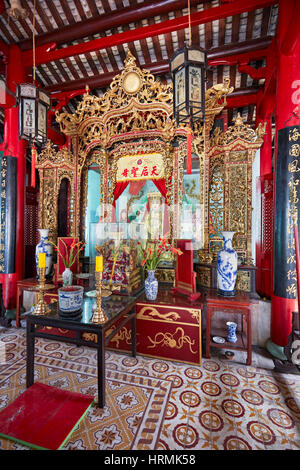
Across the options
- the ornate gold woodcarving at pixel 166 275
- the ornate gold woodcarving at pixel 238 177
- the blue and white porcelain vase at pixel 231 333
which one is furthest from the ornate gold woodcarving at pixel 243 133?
the blue and white porcelain vase at pixel 231 333

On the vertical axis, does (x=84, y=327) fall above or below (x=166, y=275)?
below

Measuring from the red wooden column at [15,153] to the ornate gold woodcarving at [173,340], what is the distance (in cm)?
283

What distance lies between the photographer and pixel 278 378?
2402 millimetres

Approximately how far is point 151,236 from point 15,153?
289 centimetres

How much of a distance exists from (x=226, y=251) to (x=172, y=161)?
5.81ft

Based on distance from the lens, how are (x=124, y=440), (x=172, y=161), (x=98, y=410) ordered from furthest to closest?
(x=172, y=161) < (x=98, y=410) < (x=124, y=440)

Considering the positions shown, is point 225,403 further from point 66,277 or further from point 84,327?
point 66,277

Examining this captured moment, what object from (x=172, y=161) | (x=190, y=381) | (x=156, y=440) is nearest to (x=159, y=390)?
(x=190, y=381)

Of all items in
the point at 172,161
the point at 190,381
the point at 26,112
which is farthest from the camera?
the point at 172,161

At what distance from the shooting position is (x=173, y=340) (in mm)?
2664

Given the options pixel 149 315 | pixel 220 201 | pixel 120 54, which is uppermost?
pixel 120 54

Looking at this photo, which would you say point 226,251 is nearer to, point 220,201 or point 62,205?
point 220,201

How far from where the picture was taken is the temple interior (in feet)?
6.16

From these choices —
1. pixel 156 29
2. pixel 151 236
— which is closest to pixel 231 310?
pixel 151 236
